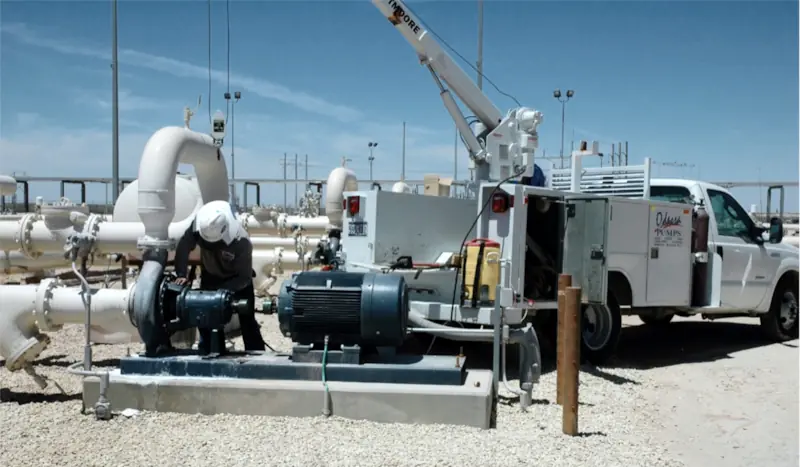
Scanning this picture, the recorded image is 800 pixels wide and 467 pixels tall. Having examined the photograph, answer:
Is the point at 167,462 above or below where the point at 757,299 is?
below

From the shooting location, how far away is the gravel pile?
17.1 ft

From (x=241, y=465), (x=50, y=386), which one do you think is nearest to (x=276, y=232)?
(x=50, y=386)

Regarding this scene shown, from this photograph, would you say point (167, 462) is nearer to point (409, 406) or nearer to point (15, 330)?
point (409, 406)

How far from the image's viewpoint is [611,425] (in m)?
6.25

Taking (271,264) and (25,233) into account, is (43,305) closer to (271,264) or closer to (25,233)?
(25,233)

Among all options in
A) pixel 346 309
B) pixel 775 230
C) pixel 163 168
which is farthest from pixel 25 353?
pixel 775 230

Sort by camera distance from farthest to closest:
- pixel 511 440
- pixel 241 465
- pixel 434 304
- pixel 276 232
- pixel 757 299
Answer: pixel 276 232 → pixel 757 299 → pixel 434 304 → pixel 511 440 → pixel 241 465

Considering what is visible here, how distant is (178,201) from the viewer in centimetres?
1349

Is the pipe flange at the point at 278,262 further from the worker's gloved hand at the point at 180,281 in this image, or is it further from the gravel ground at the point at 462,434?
the worker's gloved hand at the point at 180,281

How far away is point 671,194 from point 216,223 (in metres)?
5.96

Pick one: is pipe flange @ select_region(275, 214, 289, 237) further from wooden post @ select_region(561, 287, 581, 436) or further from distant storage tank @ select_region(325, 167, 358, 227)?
wooden post @ select_region(561, 287, 581, 436)

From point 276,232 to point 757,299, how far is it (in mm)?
8962

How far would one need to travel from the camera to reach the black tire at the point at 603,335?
28.5 feet

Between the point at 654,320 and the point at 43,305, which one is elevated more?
the point at 43,305
